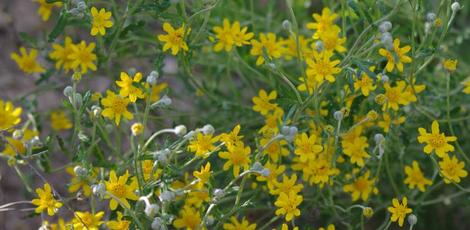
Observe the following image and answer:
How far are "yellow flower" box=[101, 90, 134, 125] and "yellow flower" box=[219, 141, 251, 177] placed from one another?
0.88ft

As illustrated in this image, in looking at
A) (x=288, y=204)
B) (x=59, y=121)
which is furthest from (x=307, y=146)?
(x=59, y=121)

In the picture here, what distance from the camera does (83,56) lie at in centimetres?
215

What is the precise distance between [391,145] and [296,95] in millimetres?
386

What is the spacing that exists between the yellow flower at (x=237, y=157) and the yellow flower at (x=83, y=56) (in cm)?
52

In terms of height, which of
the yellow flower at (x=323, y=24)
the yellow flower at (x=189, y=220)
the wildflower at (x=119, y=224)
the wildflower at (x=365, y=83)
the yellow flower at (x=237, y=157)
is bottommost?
the yellow flower at (x=189, y=220)

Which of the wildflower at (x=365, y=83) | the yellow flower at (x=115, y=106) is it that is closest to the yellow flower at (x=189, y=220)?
the yellow flower at (x=115, y=106)

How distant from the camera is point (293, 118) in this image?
1982 millimetres

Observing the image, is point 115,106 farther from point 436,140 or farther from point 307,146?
point 436,140

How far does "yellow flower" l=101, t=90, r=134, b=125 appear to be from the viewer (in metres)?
1.88

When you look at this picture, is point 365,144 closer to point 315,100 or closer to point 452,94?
point 315,100

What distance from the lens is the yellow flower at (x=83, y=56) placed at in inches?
84.0

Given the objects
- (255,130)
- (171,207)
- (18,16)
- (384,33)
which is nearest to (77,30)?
(18,16)

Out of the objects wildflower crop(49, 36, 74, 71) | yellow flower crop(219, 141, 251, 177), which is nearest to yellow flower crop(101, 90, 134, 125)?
yellow flower crop(219, 141, 251, 177)

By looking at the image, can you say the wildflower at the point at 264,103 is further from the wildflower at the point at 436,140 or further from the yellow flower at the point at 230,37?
the wildflower at the point at 436,140
